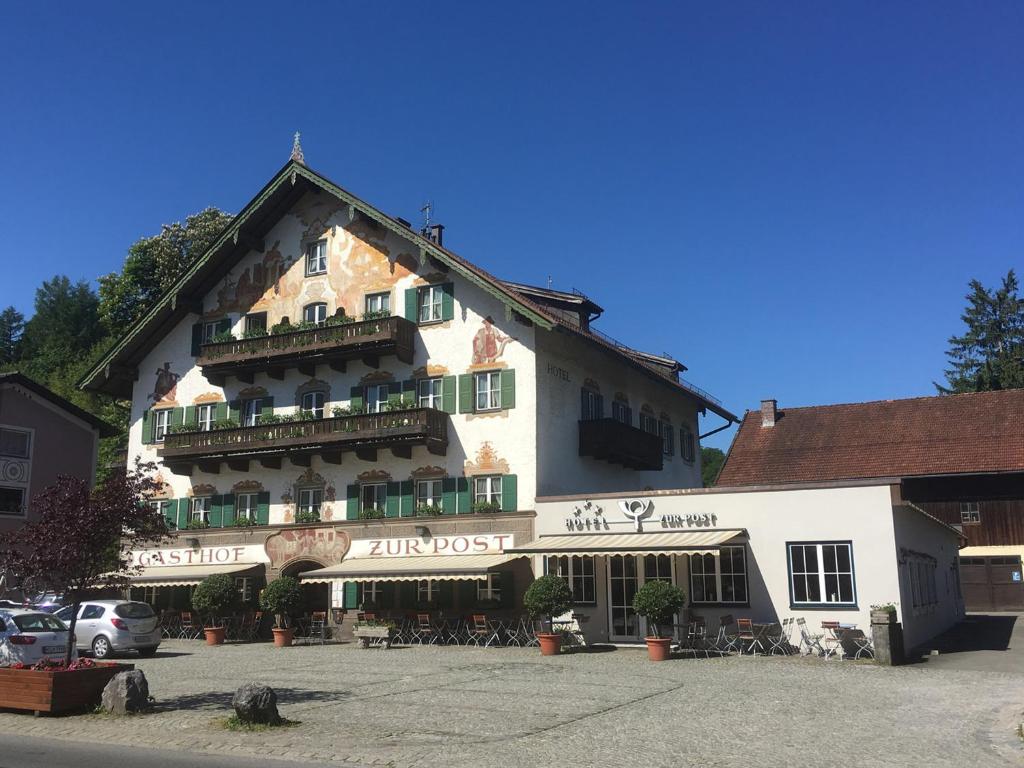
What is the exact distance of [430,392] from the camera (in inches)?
1153

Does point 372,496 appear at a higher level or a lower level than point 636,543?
higher

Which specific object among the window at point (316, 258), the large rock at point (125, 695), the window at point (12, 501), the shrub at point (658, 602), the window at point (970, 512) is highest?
the window at point (316, 258)

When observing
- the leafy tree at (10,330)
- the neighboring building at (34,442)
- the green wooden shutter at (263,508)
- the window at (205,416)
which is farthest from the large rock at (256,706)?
the leafy tree at (10,330)

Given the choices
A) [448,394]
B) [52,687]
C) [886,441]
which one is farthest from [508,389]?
[886,441]

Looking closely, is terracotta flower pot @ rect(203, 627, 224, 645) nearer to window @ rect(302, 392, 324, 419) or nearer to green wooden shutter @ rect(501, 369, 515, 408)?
window @ rect(302, 392, 324, 419)

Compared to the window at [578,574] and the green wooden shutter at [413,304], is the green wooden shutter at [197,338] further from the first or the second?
the window at [578,574]

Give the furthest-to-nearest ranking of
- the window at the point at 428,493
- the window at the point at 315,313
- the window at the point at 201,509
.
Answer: the window at the point at 201,509
the window at the point at 315,313
the window at the point at 428,493

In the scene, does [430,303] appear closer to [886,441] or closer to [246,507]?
[246,507]

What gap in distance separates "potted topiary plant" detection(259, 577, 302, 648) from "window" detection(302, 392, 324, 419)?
224 inches

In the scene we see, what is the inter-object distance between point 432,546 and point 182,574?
8662 millimetres

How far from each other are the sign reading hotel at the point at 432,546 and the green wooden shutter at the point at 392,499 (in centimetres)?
86

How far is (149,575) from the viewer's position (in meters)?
31.3

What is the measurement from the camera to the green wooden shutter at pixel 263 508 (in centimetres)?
3139

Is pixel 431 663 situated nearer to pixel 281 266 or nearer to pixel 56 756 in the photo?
pixel 56 756
